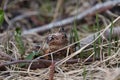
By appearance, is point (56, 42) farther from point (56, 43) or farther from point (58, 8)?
point (58, 8)

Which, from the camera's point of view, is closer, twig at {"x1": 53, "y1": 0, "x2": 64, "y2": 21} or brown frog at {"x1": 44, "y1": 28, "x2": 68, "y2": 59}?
brown frog at {"x1": 44, "y1": 28, "x2": 68, "y2": 59}

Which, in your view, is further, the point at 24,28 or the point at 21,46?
the point at 24,28

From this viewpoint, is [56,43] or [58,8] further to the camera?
[58,8]

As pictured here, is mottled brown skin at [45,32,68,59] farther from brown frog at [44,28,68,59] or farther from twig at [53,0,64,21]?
twig at [53,0,64,21]

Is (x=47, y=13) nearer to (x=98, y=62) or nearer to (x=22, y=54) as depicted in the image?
(x=22, y=54)

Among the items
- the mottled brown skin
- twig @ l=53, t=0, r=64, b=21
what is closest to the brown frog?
the mottled brown skin

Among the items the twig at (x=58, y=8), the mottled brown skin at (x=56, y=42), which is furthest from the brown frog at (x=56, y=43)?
the twig at (x=58, y=8)

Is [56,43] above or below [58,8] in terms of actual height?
below

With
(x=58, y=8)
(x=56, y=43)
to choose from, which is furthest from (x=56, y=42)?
(x=58, y=8)

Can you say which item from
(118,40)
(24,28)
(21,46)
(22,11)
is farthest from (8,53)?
(22,11)

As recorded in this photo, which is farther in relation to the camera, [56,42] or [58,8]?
[58,8]

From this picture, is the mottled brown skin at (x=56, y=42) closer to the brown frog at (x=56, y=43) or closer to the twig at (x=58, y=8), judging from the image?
the brown frog at (x=56, y=43)
